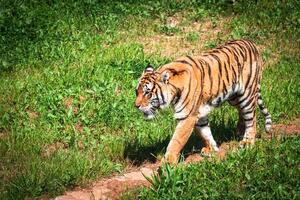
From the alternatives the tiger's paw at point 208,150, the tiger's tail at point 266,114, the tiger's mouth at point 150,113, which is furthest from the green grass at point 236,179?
the tiger's tail at point 266,114

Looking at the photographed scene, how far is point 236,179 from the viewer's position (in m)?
5.33

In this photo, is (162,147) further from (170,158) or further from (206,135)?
(170,158)

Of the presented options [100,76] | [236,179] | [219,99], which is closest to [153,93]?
[219,99]

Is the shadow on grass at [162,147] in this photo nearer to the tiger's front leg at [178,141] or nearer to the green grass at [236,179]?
the tiger's front leg at [178,141]

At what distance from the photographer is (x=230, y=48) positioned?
691 cm

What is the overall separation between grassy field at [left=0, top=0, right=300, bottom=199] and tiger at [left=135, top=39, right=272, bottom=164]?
16.8 inches

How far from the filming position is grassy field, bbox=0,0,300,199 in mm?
6203

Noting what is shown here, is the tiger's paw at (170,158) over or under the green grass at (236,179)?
under

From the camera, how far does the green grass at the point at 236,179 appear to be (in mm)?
5117

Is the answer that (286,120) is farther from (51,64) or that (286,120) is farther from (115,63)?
(51,64)

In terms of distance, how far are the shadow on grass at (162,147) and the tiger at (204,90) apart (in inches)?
7.5

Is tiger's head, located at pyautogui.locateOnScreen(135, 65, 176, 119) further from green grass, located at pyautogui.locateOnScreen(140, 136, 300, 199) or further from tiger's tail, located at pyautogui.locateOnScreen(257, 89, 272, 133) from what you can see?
tiger's tail, located at pyautogui.locateOnScreen(257, 89, 272, 133)

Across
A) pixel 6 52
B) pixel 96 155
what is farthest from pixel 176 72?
pixel 6 52

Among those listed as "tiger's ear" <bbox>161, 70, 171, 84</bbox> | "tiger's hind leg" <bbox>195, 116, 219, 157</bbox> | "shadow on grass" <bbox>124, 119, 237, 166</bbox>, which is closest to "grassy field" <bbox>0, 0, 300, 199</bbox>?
"shadow on grass" <bbox>124, 119, 237, 166</bbox>
